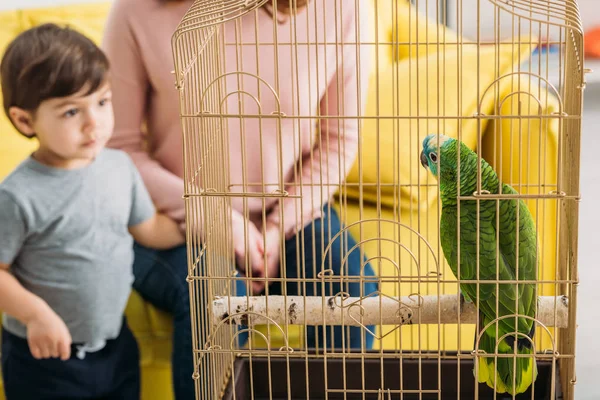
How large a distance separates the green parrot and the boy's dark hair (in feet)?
2.92

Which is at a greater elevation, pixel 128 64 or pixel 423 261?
pixel 128 64

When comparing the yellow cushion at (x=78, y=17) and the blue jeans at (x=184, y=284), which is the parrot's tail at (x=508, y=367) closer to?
the blue jeans at (x=184, y=284)

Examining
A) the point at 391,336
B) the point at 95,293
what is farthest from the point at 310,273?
→ the point at 95,293

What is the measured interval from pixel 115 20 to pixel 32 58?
0.19 meters

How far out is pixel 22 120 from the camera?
1.72 meters

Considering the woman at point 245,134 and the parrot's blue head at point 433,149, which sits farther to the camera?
the woman at point 245,134

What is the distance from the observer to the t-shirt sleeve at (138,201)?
179cm

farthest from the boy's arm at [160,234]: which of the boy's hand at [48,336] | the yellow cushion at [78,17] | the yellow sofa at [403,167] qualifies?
the yellow cushion at [78,17]

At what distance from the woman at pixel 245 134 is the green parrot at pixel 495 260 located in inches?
24.3

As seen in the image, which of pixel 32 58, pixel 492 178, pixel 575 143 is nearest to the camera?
pixel 575 143

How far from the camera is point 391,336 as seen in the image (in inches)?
72.2

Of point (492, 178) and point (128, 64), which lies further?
point (128, 64)

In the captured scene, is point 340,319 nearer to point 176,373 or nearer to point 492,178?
point 492,178

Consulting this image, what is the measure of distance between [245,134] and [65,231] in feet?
1.33
